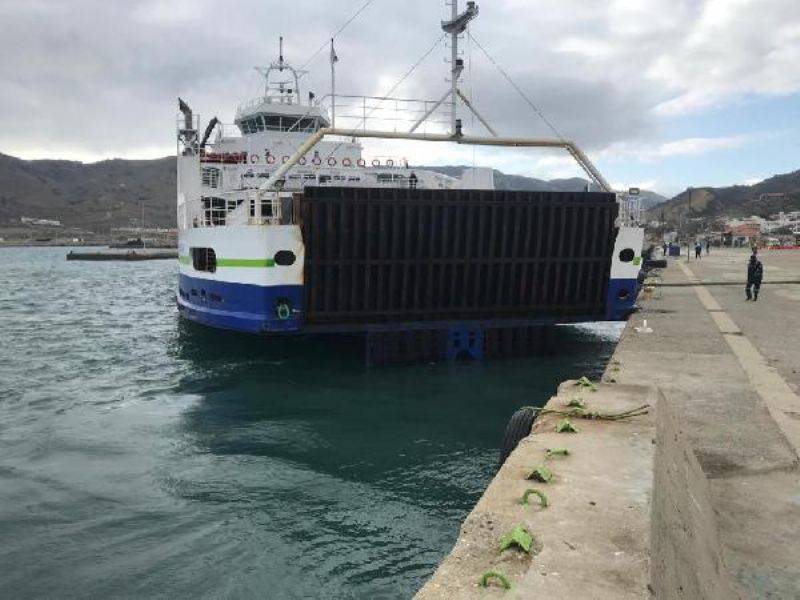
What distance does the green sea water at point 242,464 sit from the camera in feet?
21.2

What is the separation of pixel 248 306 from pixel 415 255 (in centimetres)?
422

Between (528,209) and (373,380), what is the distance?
5754mm

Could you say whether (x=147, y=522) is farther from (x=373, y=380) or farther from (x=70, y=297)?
(x=70, y=297)

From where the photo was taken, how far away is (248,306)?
15.2 metres

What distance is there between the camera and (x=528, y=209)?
15.8 meters

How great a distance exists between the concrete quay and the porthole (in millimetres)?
7980

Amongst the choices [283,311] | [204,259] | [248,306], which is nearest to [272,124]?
[204,259]

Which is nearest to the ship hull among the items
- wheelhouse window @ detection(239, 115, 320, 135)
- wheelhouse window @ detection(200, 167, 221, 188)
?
wheelhouse window @ detection(200, 167, 221, 188)

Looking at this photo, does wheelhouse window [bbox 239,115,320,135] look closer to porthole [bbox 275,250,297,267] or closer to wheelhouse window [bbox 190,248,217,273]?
wheelhouse window [bbox 190,248,217,273]

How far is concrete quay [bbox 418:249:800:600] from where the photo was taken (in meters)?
3.28

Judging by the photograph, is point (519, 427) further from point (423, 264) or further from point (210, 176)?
point (210, 176)

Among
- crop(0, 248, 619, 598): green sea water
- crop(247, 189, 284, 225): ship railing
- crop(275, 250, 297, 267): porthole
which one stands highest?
crop(247, 189, 284, 225): ship railing

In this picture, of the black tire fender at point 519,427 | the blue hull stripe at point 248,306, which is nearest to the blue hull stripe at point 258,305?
the blue hull stripe at point 248,306

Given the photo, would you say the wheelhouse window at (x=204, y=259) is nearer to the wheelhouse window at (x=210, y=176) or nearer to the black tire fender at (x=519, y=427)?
the wheelhouse window at (x=210, y=176)
